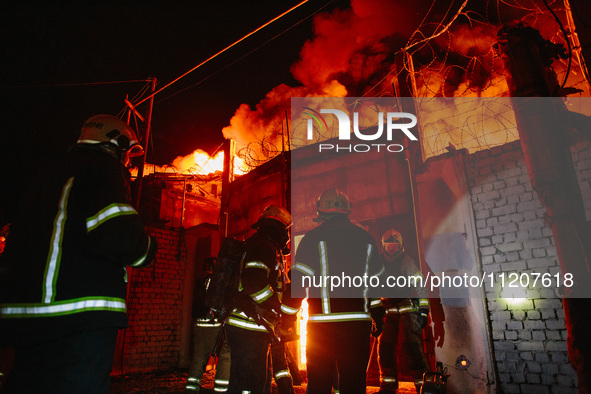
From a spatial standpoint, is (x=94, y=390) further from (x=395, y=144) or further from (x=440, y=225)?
(x=395, y=144)

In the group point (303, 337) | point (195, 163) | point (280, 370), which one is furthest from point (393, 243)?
point (195, 163)

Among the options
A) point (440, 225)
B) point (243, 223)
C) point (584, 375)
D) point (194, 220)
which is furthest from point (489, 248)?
point (194, 220)

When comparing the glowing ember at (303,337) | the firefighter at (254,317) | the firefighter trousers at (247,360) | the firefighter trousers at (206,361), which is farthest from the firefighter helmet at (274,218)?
the glowing ember at (303,337)

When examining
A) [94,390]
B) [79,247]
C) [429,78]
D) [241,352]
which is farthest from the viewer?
[429,78]

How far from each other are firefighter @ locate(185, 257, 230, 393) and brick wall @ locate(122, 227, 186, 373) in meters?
4.61

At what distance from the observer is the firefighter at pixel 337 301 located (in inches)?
114

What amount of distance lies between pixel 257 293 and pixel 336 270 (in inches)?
35.2

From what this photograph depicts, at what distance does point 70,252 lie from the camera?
75.1 inches

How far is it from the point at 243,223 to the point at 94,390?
10062 mm

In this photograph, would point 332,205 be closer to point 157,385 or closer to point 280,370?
point 280,370

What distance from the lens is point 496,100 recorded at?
7.08 meters

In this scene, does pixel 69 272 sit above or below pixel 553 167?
below

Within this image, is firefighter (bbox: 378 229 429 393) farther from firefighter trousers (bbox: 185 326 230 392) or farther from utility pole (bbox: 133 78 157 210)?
utility pole (bbox: 133 78 157 210)

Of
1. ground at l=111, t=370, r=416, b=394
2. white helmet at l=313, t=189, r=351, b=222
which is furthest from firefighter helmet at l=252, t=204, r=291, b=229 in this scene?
ground at l=111, t=370, r=416, b=394
